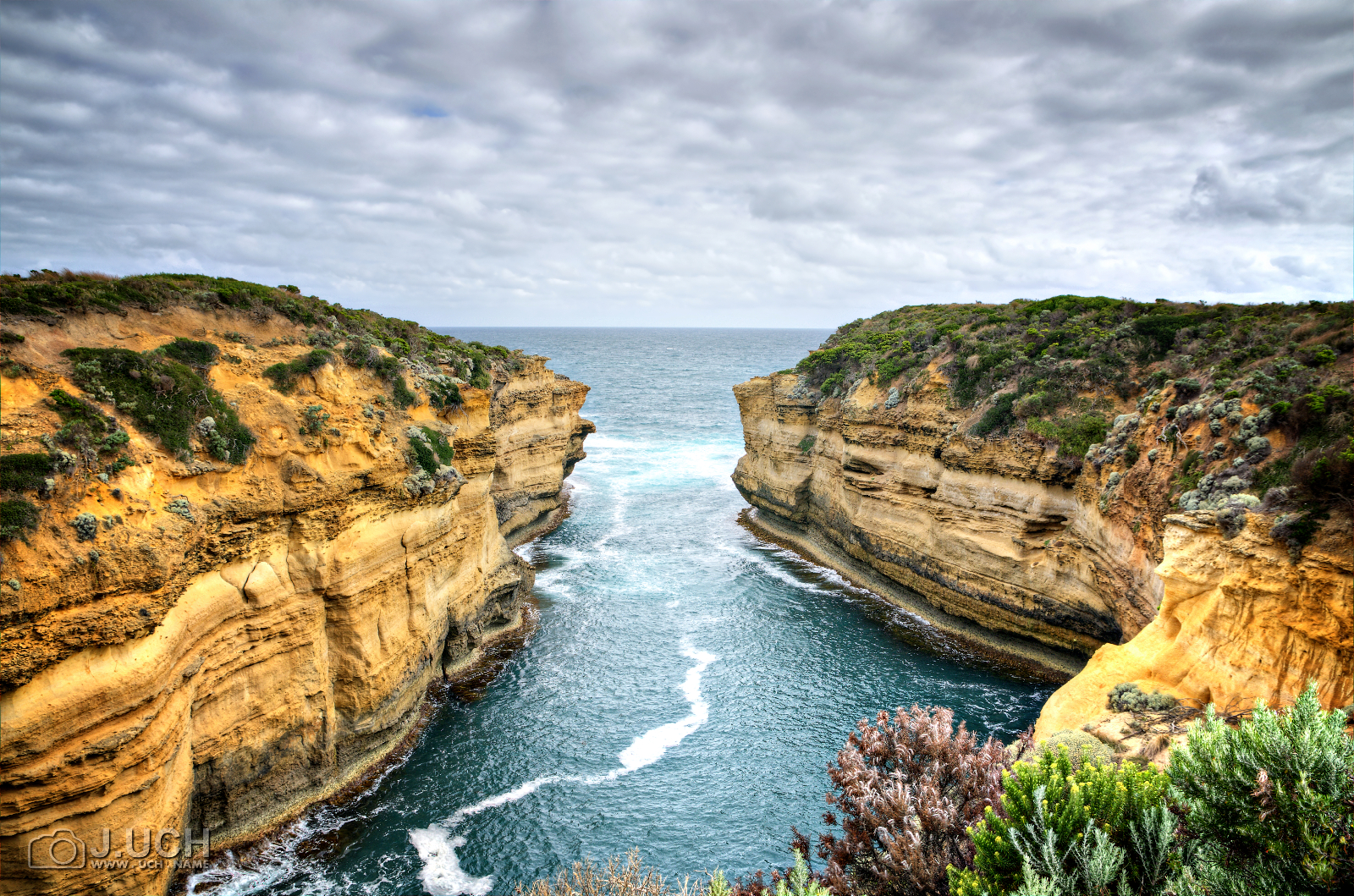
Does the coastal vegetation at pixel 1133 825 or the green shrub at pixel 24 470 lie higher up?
the green shrub at pixel 24 470

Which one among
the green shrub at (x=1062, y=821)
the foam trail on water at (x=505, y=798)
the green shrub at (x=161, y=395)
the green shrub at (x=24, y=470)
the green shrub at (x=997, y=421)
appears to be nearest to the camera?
the green shrub at (x=1062, y=821)

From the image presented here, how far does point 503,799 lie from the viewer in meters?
19.8

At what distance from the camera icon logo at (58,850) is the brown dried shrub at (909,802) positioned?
13.3 meters

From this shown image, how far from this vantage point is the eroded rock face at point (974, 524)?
2466 cm

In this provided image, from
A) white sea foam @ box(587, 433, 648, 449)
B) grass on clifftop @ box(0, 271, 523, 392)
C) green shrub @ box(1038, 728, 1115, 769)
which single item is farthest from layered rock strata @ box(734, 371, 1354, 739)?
white sea foam @ box(587, 433, 648, 449)

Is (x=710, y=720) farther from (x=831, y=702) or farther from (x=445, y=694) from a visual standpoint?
(x=445, y=694)

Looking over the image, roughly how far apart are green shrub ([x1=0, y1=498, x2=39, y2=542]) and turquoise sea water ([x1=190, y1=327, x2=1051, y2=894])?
29.9 feet

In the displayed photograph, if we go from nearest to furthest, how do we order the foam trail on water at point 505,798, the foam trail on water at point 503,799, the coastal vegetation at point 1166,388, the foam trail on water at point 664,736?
the foam trail on water at point 503,799
the coastal vegetation at point 1166,388
the foam trail on water at point 505,798
the foam trail on water at point 664,736

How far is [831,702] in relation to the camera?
24.8 m

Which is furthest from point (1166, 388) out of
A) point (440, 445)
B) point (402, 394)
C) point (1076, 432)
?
point (402, 394)

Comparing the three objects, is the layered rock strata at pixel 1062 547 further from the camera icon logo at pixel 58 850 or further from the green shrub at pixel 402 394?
the green shrub at pixel 402 394

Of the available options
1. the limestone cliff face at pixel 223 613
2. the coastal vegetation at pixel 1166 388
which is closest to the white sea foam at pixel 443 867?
the limestone cliff face at pixel 223 613

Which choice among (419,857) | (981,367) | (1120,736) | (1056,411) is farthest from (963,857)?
(981,367)

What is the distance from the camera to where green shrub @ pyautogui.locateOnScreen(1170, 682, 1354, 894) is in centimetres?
704
